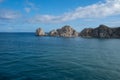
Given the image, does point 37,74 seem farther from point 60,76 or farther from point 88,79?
point 88,79

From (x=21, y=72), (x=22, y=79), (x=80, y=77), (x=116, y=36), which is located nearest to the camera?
(x=22, y=79)

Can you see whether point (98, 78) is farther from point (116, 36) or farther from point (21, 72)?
point (116, 36)

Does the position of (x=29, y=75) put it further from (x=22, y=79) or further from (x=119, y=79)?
(x=119, y=79)

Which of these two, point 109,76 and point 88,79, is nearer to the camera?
point 88,79

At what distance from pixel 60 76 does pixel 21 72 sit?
8517mm

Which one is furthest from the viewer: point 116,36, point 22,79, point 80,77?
point 116,36

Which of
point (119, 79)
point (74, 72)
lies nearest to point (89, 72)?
point (74, 72)

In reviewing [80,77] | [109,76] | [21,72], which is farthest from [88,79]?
[21,72]

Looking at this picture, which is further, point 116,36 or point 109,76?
point 116,36

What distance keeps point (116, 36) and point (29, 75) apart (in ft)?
587

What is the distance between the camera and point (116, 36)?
199125mm

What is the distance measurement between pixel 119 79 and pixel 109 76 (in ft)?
7.66

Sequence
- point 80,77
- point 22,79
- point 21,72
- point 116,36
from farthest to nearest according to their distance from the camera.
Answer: point 116,36, point 21,72, point 80,77, point 22,79

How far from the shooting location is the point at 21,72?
3691cm
